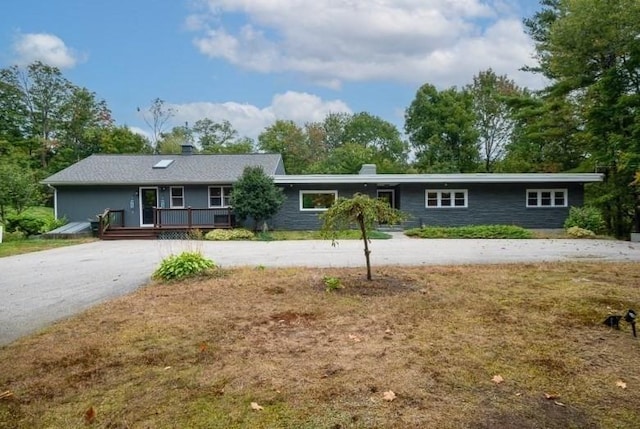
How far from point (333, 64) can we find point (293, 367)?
27.3m

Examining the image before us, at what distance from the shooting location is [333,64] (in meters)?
28.0

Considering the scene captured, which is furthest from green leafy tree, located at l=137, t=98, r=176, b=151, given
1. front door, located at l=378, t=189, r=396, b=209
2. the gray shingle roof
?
front door, located at l=378, t=189, r=396, b=209

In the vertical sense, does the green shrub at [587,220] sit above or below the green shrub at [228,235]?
above

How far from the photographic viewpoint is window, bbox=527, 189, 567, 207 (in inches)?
747

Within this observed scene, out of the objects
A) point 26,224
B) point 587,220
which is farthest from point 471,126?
point 26,224

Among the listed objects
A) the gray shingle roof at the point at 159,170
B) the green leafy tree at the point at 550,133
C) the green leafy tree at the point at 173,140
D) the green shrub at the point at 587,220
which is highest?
the green leafy tree at the point at 173,140

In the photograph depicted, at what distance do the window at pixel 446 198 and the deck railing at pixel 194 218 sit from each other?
9242mm

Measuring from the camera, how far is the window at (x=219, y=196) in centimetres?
1908

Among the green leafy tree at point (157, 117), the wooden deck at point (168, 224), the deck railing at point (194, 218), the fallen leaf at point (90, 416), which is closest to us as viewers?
the fallen leaf at point (90, 416)

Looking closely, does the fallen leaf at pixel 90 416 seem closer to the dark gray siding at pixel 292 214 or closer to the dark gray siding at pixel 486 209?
the dark gray siding at pixel 292 214

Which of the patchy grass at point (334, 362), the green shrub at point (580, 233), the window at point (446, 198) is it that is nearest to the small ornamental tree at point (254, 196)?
the window at point (446, 198)

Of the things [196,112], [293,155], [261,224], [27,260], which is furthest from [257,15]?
[196,112]

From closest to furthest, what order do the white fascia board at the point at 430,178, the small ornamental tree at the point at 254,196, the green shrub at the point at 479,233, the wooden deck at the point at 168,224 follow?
1. the green shrub at the point at 479,233
2. the small ornamental tree at the point at 254,196
3. the wooden deck at the point at 168,224
4. the white fascia board at the point at 430,178

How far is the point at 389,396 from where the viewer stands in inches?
110
